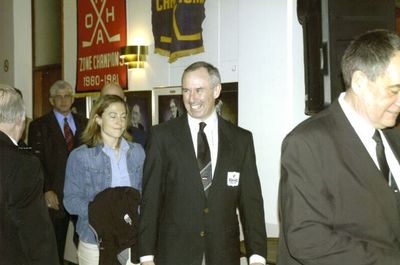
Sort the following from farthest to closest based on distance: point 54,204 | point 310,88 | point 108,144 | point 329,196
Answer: point 54,204 < point 310,88 < point 108,144 < point 329,196

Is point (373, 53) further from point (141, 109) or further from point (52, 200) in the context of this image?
point (141, 109)

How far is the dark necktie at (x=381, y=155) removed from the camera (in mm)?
1632

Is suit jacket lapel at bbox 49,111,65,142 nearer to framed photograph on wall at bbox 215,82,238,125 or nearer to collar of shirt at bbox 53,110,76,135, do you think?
collar of shirt at bbox 53,110,76,135

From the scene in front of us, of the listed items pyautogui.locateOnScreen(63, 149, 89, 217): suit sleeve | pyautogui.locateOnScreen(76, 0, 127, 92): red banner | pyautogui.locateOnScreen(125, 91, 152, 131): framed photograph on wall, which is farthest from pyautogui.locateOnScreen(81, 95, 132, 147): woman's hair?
pyautogui.locateOnScreen(76, 0, 127, 92): red banner

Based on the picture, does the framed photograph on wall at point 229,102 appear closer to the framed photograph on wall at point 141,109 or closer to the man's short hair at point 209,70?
the framed photograph on wall at point 141,109

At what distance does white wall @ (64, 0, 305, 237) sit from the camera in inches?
162

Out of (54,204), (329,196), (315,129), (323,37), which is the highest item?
(323,37)

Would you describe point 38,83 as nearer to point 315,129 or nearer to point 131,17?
point 131,17

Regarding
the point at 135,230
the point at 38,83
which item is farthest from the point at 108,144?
the point at 38,83

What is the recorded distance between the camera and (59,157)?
182 inches

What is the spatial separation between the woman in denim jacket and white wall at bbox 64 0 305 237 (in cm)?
141

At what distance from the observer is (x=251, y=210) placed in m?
2.70

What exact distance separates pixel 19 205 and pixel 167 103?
12.2ft

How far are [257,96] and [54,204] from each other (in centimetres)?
190
